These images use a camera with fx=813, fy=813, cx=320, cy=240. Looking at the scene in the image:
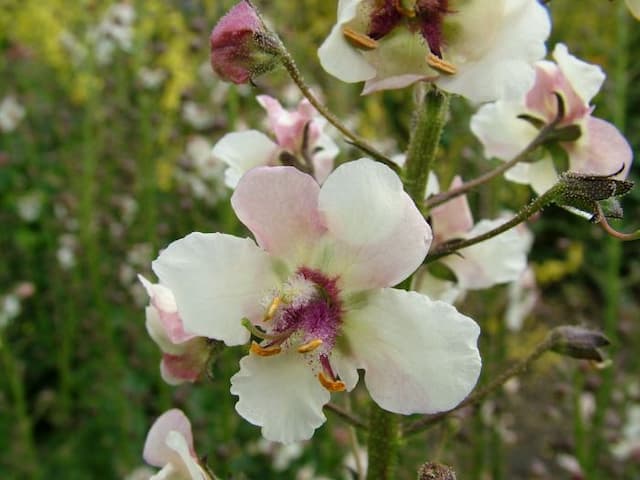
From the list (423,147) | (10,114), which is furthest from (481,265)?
(10,114)

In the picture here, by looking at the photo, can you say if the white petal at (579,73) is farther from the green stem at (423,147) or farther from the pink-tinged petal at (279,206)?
the pink-tinged petal at (279,206)

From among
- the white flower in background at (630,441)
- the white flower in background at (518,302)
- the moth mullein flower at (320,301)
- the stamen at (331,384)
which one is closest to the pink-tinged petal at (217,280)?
the moth mullein flower at (320,301)

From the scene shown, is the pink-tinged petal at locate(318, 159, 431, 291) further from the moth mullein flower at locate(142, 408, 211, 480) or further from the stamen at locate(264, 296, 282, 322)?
the moth mullein flower at locate(142, 408, 211, 480)

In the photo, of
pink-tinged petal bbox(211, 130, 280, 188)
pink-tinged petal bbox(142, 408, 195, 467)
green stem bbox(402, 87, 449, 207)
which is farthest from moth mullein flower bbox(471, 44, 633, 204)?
pink-tinged petal bbox(142, 408, 195, 467)

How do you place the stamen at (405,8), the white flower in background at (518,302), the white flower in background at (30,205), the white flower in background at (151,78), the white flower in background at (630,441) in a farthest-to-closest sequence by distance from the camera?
the white flower in background at (30,205)
the white flower in background at (151,78)
the white flower in background at (630,441)
the white flower in background at (518,302)
the stamen at (405,8)

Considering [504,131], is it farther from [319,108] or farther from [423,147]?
[319,108]

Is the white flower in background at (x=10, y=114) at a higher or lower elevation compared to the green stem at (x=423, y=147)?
lower
